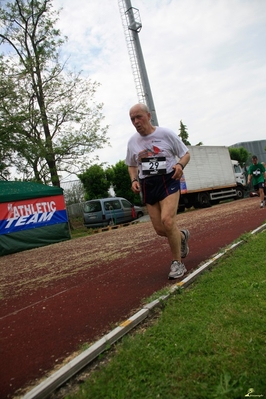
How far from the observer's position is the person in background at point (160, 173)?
12.1 feet

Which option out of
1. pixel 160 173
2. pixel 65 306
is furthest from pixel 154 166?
pixel 65 306

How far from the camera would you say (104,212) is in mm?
18469

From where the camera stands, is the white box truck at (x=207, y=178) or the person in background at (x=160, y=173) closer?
the person in background at (x=160, y=173)

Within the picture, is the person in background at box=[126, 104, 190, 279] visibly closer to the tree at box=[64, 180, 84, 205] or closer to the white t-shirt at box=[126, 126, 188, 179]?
the white t-shirt at box=[126, 126, 188, 179]

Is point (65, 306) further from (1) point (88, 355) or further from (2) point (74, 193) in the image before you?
(2) point (74, 193)

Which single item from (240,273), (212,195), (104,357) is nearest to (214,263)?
(240,273)

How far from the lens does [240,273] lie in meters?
3.33

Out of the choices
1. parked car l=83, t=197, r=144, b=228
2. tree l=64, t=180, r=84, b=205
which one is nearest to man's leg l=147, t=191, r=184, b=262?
parked car l=83, t=197, r=144, b=228

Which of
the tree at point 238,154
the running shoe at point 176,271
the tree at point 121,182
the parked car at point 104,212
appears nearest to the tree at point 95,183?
the tree at point 121,182

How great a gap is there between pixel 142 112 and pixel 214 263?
2080 millimetres

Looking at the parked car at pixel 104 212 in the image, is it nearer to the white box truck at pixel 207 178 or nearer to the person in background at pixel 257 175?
the white box truck at pixel 207 178

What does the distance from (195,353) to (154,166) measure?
2294mm

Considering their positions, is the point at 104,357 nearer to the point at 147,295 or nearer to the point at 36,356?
the point at 36,356

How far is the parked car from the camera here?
18438 millimetres
